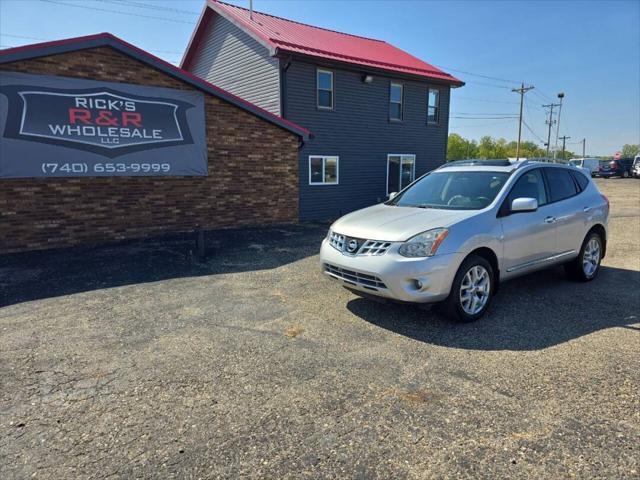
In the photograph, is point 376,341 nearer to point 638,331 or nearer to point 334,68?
point 638,331

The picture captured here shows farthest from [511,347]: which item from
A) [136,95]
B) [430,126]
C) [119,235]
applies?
[430,126]

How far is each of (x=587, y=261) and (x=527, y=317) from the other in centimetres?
227

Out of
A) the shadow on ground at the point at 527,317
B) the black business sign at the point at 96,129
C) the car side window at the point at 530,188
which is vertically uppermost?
the black business sign at the point at 96,129

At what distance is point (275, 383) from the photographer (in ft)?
10.9

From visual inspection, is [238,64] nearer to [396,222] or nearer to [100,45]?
[100,45]

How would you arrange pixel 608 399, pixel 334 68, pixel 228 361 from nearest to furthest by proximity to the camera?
pixel 608 399 < pixel 228 361 < pixel 334 68

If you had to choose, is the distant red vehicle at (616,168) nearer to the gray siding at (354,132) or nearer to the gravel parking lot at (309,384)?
the gray siding at (354,132)

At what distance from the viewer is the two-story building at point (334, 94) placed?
14.1m

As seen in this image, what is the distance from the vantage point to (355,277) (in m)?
4.49

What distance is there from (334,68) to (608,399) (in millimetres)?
13852

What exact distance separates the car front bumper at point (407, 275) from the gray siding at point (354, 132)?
33.2 feet

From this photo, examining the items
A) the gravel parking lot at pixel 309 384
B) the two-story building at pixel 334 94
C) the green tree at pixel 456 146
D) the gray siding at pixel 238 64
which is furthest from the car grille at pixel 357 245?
the green tree at pixel 456 146

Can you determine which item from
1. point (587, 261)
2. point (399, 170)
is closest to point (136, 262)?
point (587, 261)

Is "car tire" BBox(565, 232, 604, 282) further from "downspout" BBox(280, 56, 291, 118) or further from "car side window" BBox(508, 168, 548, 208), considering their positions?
"downspout" BBox(280, 56, 291, 118)
